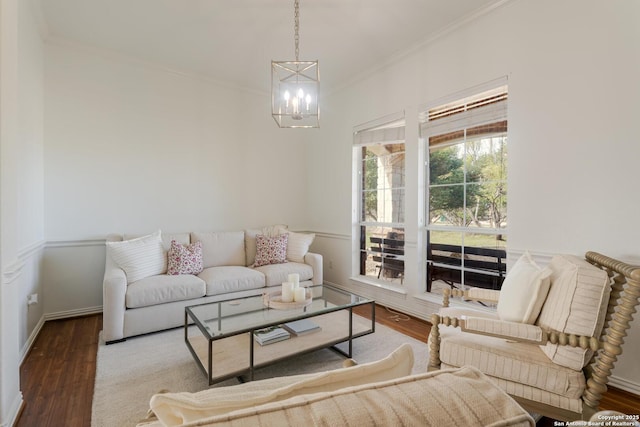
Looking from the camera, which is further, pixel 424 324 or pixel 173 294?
pixel 424 324

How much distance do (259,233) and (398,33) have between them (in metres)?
2.89

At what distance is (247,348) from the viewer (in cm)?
228

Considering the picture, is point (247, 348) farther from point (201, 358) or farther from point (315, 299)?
point (315, 299)

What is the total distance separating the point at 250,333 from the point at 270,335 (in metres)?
0.41

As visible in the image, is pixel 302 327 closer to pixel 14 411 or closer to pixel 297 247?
pixel 297 247

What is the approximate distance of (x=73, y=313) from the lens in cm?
338

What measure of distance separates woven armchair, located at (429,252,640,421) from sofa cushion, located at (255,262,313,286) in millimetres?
2199

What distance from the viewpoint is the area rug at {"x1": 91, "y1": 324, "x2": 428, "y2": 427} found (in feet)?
6.13

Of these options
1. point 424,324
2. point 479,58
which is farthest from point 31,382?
point 479,58

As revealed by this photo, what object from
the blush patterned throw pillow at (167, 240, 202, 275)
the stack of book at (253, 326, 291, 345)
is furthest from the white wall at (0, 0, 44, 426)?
the stack of book at (253, 326, 291, 345)

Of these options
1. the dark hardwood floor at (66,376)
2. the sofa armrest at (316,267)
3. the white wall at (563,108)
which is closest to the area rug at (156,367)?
the dark hardwood floor at (66,376)

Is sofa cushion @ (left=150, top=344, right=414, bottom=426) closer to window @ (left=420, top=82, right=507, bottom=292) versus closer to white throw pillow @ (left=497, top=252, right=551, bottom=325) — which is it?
white throw pillow @ (left=497, top=252, right=551, bottom=325)

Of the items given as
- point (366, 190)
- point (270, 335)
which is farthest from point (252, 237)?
point (270, 335)

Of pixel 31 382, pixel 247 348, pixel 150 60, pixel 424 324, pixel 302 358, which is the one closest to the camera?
pixel 31 382
